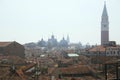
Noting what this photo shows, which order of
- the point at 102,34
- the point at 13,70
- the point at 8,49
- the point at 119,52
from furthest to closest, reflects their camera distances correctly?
the point at 102,34
the point at 119,52
the point at 8,49
the point at 13,70

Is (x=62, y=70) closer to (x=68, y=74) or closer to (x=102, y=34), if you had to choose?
(x=68, y=74)

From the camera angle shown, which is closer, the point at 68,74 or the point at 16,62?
the point at 68,74

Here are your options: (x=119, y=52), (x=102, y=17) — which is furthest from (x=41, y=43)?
(x=119, y=52)

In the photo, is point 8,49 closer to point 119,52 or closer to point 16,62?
point 16,62

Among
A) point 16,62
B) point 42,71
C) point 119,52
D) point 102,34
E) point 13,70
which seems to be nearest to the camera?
point 13,70

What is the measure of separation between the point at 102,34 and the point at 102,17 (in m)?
9.77

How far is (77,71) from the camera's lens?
37094mm

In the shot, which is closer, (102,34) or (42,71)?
(42,71)

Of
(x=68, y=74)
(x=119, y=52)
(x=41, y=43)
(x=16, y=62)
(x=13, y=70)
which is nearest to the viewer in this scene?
(x=13, y=70)

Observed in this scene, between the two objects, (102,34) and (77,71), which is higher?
(102,34)

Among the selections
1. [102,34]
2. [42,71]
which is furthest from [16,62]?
[102,34]

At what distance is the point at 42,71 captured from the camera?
3928 cm

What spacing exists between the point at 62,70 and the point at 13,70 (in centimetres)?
670

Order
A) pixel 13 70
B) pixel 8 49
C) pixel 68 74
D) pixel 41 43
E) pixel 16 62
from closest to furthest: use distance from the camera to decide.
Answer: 1. pixel 13 70
2. pixel 68 74
3. pixel 16 62
4. pixel 8 49
5. pixel 41 43
